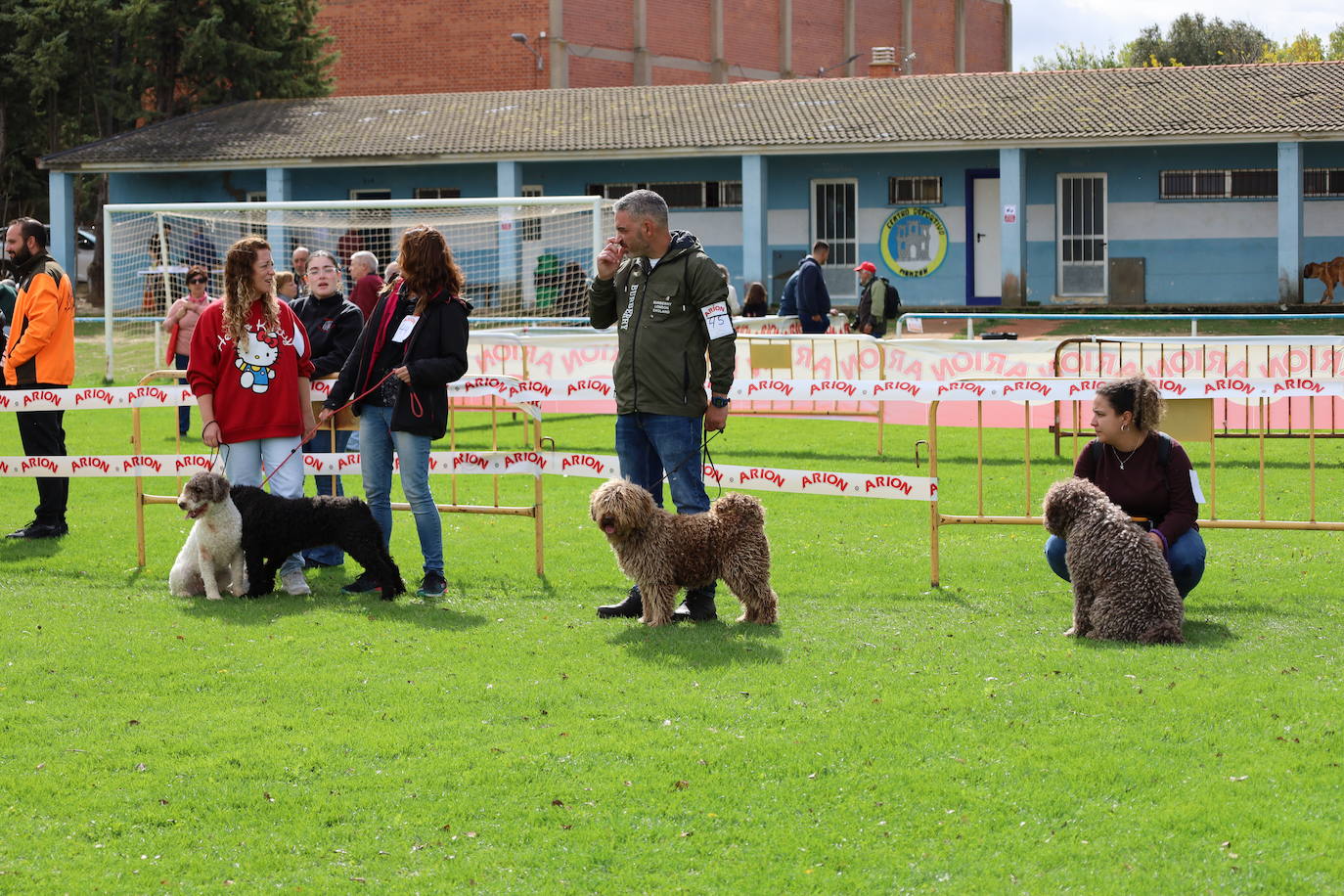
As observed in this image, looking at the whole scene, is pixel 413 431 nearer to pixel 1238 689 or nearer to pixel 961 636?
pixel 961 636

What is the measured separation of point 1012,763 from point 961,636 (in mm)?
1976

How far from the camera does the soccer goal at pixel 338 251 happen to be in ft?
79.5

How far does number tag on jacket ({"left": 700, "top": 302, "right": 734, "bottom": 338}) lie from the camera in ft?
24.4

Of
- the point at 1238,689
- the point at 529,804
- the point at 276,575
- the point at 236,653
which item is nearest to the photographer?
the point at 529,804

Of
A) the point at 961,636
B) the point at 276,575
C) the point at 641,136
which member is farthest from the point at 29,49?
the point at 961,636

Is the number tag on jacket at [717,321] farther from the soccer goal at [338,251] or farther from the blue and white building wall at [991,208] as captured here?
the blue and white building wall at [991,208]

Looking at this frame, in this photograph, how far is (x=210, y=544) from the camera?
27.6 ft

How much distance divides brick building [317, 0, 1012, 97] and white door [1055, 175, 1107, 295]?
35.5 ft

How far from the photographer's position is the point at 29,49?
127ft

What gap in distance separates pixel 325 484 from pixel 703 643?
4119mm

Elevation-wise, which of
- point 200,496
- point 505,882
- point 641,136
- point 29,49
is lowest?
point 505,882

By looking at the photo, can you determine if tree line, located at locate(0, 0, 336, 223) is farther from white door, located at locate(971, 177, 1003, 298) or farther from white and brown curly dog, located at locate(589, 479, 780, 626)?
white and brown curly dog, located at locate(589, 479, 780, 626)

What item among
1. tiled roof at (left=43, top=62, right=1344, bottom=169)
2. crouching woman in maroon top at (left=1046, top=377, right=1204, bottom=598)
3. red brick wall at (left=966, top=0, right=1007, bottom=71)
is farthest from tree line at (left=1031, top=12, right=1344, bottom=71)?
crouching woman in maroon top at (left=1046, top=377, right=1204, bottom=598)

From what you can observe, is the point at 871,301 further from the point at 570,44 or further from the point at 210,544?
the point at 570,44
